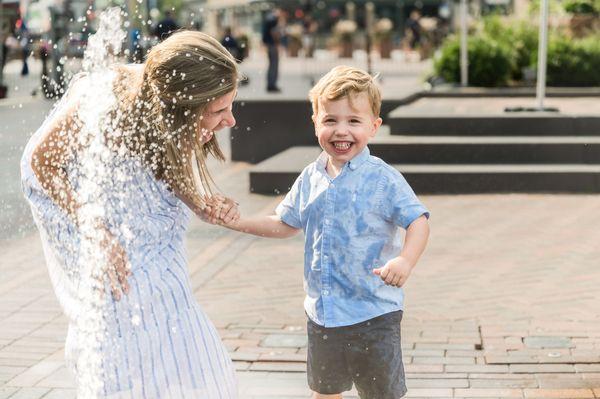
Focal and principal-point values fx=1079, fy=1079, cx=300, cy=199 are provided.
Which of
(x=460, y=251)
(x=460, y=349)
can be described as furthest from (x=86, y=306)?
(x=460, y=251)

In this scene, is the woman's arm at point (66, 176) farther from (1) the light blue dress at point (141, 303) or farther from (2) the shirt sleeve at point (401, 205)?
(2) the shirt sleeve at point (401, 205)

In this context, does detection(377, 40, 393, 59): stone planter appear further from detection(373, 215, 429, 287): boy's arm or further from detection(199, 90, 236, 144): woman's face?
detection(199, 90, 236, 144): woman's face

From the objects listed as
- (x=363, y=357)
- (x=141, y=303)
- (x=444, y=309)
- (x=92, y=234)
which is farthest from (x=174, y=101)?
(x=444, y=309)

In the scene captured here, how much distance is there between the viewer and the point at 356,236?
11.4 ft

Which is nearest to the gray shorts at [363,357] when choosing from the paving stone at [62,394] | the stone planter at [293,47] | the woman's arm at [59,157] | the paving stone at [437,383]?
the woman's arm at [59,157]

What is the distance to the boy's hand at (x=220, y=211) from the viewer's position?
327 centimetres

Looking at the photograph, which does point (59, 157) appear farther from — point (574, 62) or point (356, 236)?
point (574, 62)

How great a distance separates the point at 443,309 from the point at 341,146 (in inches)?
111

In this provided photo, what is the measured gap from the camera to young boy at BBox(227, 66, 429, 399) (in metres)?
3.43

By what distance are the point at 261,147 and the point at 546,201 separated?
4568 mm

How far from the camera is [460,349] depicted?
5.26 meters

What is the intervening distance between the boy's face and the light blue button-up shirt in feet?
0.20

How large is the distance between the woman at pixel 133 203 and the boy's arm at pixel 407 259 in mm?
571

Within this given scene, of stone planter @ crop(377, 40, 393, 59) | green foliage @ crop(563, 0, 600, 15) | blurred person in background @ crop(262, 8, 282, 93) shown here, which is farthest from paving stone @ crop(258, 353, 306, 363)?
stone planter @ crop(377, 40, 393, 59)
